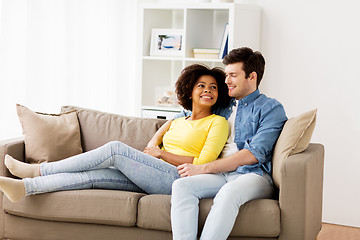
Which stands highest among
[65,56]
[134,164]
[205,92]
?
[65,56]

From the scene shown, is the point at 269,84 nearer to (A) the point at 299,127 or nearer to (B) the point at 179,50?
(B) the point at 179,50

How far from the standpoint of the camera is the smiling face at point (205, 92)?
3.11 meters

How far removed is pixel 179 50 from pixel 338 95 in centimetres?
124

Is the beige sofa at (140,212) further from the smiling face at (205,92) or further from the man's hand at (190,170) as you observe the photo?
the smiling face at (205,92)

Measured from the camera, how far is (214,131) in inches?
118

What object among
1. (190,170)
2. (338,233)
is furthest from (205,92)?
(338,233)

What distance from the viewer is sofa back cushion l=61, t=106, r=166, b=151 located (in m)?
3.37

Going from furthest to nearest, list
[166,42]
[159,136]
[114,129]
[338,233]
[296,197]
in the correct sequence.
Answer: [166,42]
[338,233]
[114,129]
[159,136]
[296,197]

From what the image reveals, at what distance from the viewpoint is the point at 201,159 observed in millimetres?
2943

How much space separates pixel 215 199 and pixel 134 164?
0.51 meters

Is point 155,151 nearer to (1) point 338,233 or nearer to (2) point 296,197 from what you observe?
(2) point 296,197

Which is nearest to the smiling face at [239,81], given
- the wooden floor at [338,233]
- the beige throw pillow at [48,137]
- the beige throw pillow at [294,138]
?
the beige throw pillow at [294,138]

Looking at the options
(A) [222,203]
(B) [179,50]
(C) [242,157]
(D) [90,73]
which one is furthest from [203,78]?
(D) [90,73]

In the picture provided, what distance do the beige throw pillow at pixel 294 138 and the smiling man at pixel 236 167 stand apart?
0.23ft
